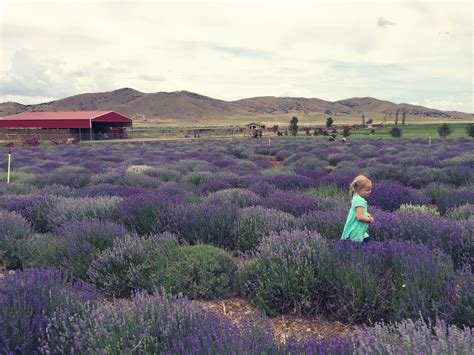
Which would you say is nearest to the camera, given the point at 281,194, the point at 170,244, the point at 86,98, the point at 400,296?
the point at 400,296

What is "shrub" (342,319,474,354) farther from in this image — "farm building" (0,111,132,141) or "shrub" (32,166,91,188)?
"farm building" (0,111,132,141)

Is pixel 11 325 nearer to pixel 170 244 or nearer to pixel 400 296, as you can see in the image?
pixel 170 244

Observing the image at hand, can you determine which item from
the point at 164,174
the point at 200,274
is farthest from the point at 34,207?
the point at 164,174

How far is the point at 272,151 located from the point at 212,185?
54.7ft

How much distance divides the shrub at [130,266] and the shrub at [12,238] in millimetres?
1420

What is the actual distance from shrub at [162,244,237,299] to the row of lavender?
1.05 m

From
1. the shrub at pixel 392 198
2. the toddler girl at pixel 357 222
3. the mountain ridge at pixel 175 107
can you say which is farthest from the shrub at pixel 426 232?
the mountain ridge at pixel 175 107

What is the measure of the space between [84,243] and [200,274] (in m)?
1.53

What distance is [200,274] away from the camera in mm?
4473

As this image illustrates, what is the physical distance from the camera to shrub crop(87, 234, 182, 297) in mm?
4422

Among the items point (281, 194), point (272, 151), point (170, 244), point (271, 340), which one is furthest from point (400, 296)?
Result: point (272, 151)

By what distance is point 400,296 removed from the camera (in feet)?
11.6

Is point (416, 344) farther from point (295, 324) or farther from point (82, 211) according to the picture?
point (82, 211)

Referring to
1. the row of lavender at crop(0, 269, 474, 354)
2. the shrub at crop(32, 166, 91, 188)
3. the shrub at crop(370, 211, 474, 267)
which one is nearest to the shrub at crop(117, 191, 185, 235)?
the row of lavender at crop(0, 269, 474, 354)
